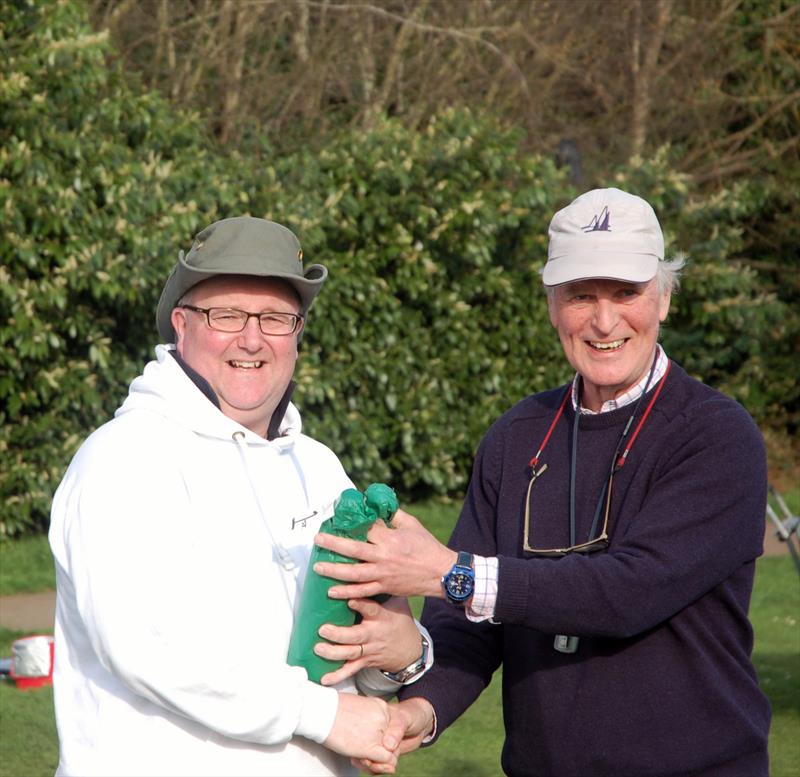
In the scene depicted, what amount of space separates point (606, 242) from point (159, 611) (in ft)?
4.62

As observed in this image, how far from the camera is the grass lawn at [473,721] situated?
19.5 ft

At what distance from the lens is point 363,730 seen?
9.92ft

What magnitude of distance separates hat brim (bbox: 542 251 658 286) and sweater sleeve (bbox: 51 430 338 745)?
1117mm

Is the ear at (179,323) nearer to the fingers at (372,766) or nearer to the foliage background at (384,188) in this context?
the fingers at (372,766)

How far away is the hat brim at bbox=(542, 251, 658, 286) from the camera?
10.5 ft

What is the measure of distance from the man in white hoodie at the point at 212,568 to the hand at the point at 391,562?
9 cm

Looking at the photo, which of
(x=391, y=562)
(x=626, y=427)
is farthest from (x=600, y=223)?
(x=391, y=562)

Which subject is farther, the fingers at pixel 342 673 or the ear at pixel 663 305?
the ear at pixel 663 305

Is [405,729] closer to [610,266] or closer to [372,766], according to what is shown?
[372,766]

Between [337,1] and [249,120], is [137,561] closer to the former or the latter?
[249,120]

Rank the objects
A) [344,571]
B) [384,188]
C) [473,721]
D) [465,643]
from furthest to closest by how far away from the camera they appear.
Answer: [384,188] < [473,721] < [465,643] < [344,571]

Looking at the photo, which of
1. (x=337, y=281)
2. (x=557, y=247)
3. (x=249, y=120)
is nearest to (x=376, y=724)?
(x=557, y=247)

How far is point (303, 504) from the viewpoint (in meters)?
3.28

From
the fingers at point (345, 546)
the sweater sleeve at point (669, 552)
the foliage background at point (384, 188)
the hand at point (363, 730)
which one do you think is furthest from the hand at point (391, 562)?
the foliage background at point (384, 188)
